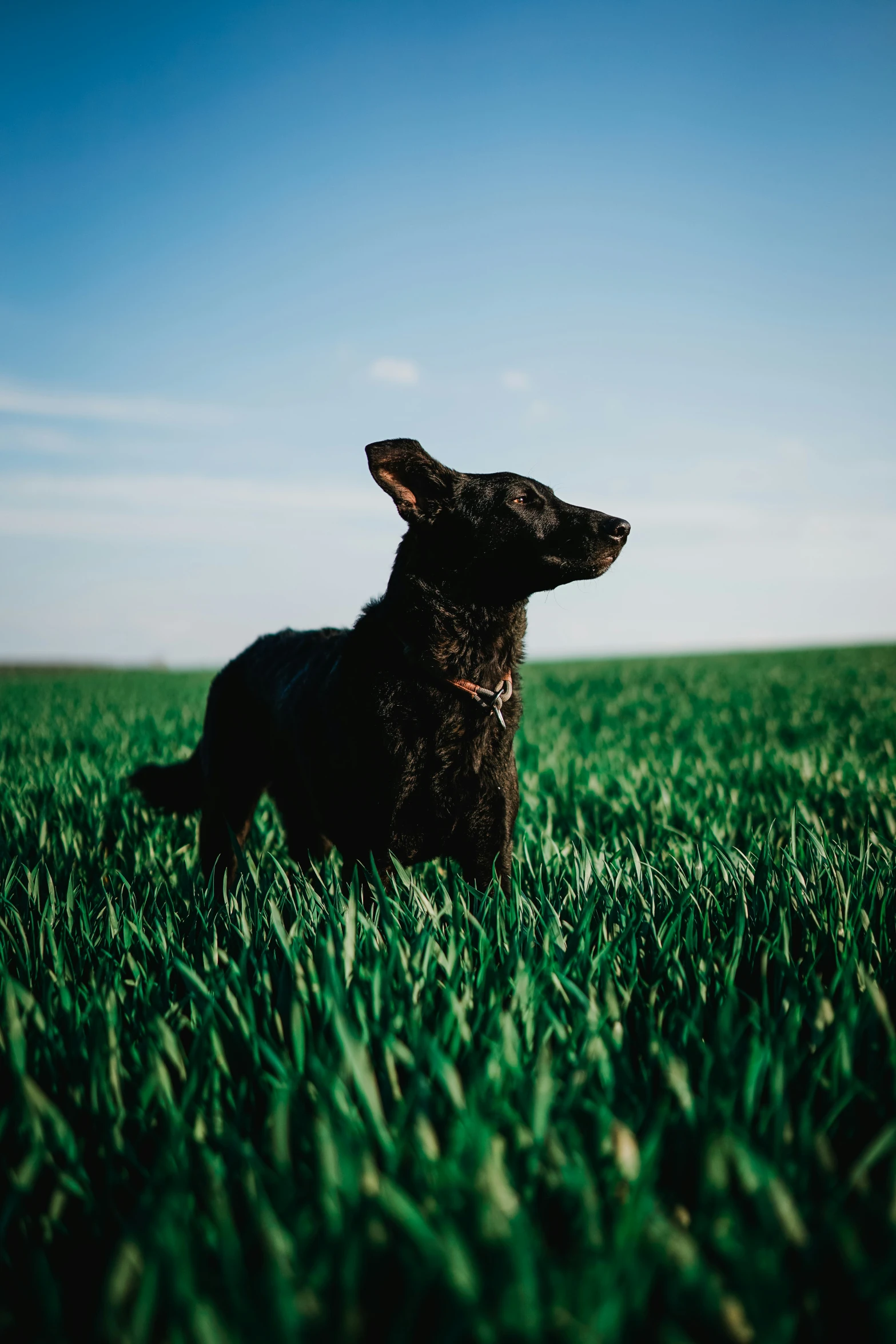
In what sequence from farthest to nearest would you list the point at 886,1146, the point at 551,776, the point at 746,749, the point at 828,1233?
1. the point at 746,749
2. the point at 551,776
3. the point at 886,1146
4. the point at 828,1233

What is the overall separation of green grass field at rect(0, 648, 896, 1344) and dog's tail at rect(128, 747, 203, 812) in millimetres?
1324

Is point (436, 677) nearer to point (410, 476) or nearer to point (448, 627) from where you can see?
point (448, 627)

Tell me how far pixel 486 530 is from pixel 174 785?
246 cm

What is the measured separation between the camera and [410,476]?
321 cm

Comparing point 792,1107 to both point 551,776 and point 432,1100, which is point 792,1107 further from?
point 551,776

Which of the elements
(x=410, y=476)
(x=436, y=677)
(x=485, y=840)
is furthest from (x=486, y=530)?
(x=485, y=840)

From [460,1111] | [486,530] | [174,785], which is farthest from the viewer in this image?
[174,785]

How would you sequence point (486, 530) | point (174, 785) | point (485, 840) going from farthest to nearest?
point (174, 785)
point (486, 530)
point (485, 840)

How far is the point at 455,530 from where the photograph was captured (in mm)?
3135

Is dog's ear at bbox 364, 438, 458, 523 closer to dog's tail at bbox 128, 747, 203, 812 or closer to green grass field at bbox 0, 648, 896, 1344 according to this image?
green grass field at bbox 0, 648, 896, 1344

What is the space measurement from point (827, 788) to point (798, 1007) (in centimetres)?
373

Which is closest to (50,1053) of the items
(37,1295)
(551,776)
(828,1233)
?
(37,1295)

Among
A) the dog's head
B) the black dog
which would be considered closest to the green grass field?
the black dog

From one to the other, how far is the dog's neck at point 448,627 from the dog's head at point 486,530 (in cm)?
7
